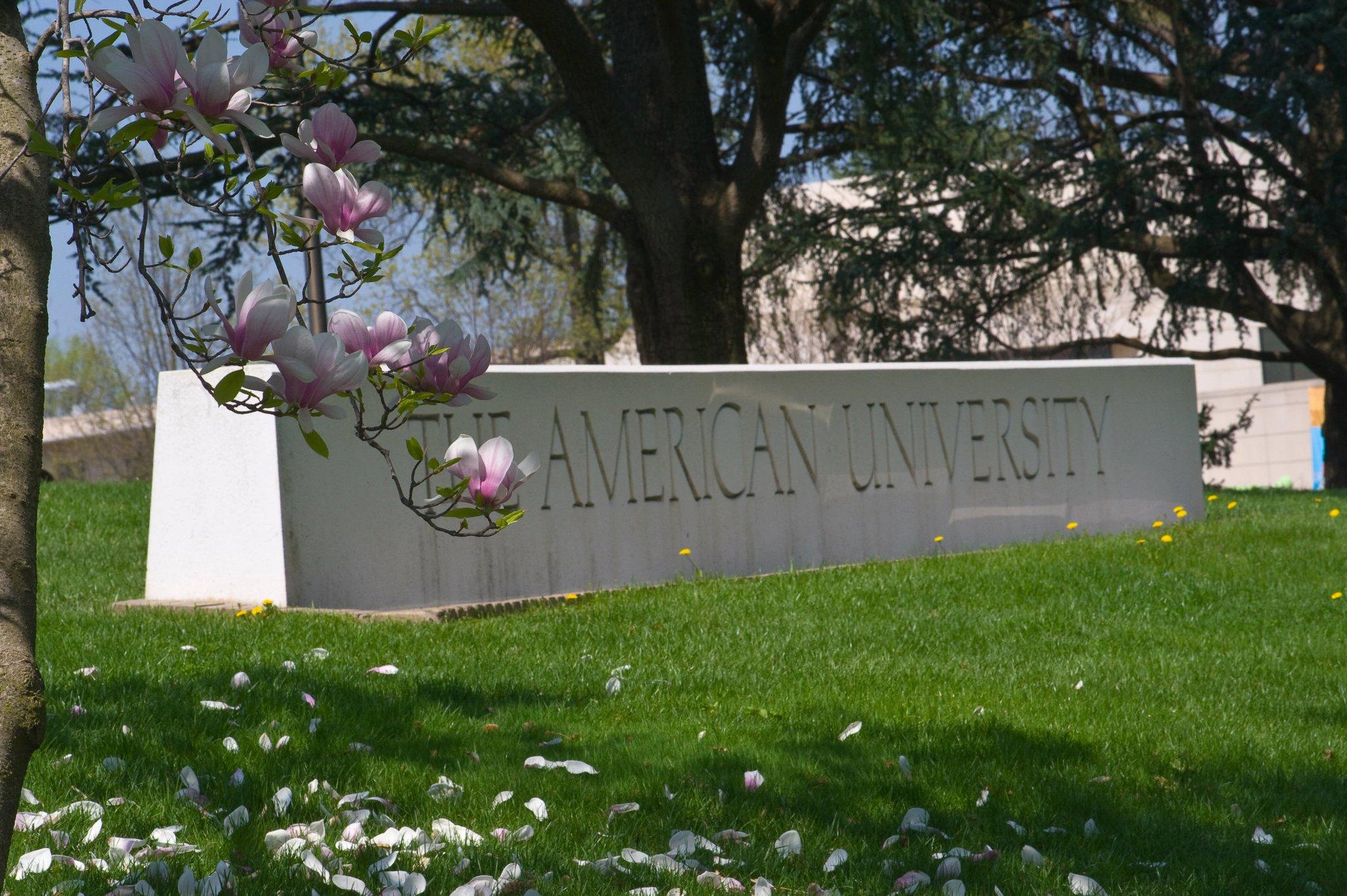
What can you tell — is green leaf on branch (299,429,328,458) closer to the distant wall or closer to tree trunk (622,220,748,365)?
tree trunk (622,220,748,365)

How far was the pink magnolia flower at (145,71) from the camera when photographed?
1.47m

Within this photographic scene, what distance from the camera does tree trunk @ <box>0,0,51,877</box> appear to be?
5.61ft

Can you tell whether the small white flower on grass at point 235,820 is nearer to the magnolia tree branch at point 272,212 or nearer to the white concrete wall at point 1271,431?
the magnolia tree branch at point 272,212

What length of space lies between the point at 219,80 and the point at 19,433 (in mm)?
552

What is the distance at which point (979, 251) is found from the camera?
51.0 feet

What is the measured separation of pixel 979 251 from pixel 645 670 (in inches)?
441

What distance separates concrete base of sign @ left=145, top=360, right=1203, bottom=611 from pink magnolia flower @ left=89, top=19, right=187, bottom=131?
17.5 feet

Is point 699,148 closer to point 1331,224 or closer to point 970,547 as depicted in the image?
point 970,547

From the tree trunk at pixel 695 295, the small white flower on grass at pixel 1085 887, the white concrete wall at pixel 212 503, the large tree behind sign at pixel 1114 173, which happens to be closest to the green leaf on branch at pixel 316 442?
the small white flower on grass at pixel 1085 887

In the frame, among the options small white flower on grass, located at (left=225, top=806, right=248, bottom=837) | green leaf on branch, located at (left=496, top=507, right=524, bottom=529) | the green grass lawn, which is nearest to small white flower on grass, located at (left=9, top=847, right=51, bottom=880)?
the green grass lawn

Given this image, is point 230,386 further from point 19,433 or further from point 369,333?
point 19,433

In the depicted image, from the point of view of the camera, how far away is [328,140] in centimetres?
180

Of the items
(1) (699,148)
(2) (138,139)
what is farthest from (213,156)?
(1) (699,148)

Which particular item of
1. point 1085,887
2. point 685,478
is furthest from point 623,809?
point 685,478
